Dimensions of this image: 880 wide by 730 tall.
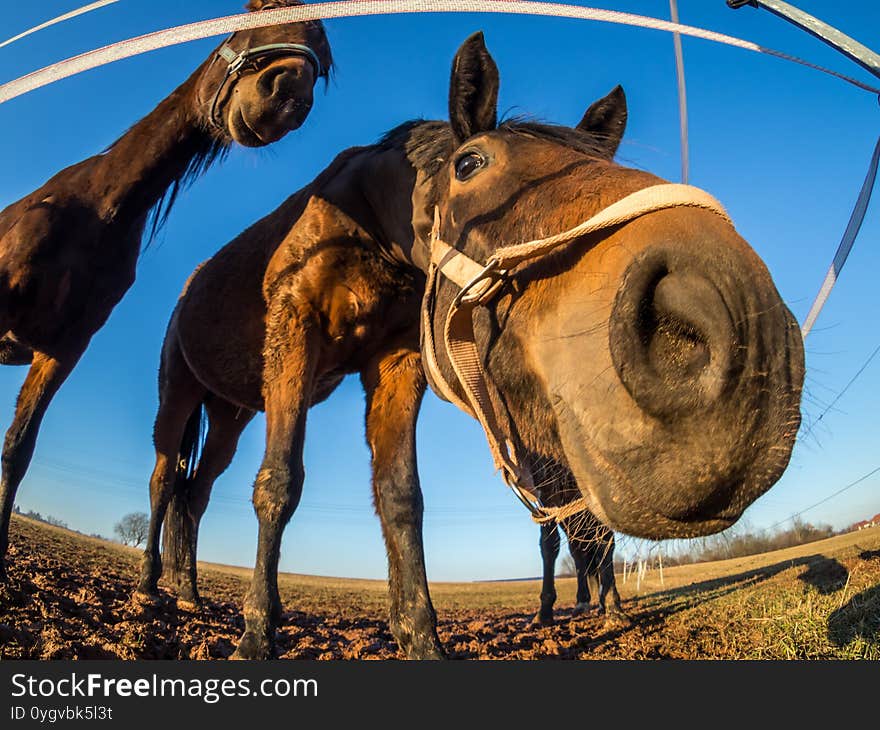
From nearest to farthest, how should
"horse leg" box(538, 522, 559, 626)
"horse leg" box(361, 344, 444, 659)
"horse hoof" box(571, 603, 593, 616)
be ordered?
1. "horse leg" box(361, 344, 444, 659)
2. "horse leg" box(538, 522, 559, 626)
3. "horse hoof" box(571, 603, 593, 616)

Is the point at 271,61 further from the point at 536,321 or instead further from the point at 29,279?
the point at 536,321

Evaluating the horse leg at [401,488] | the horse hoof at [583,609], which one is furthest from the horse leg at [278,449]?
the horse hoof at [583,609]

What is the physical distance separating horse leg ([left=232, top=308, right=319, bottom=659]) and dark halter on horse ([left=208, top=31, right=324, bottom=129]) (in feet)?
5.47

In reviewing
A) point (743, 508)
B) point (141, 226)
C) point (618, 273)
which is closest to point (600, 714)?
point (743, 508)

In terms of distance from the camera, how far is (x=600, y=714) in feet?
6.51

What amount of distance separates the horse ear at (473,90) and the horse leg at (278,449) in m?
1.71

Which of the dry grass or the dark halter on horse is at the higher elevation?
the dark halter on horse

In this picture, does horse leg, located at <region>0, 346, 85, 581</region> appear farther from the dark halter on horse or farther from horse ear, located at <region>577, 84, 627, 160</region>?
horse ear, located at <region>577, 84, 627, 160</region>

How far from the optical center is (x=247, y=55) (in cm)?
405

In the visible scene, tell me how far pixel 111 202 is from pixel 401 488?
3.19 m

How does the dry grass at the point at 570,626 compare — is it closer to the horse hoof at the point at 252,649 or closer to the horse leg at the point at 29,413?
the horse hoof at the point at 252,649

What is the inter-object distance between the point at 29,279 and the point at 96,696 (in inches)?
129

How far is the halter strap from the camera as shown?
1628 mm

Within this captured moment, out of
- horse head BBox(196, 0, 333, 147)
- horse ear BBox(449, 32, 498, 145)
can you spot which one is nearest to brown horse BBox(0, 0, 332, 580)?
horse head BBox(196, 0, 333, 147)
